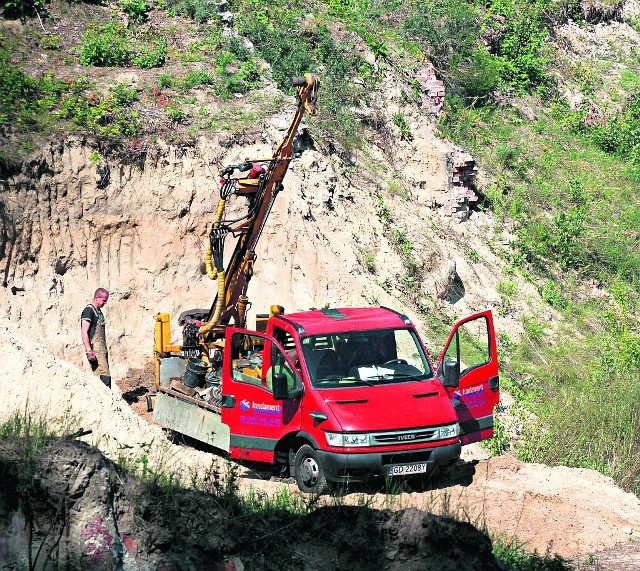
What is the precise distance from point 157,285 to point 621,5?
73.3ft

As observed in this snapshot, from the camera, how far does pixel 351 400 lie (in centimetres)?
1139

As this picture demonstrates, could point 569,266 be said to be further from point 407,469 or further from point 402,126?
point 407,469

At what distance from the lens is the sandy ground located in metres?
10.7

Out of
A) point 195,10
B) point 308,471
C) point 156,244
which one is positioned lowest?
point 156,244

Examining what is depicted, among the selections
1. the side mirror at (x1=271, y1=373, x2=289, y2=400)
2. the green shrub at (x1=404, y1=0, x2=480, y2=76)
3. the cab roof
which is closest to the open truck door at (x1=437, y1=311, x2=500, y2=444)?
the cab roof

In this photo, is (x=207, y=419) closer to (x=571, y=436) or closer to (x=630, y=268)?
(x=571, y=436)

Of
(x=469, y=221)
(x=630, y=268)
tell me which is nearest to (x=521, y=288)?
(x=469, y=221)

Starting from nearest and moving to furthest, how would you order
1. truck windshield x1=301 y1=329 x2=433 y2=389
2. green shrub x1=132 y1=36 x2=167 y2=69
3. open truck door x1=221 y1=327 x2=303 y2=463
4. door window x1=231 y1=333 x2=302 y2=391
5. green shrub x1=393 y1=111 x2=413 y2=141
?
open truck door x1=221 y1=327 x2=303 y2=463 < truck windshield x1=301 y1=329 x2=433 y2=389 < door window x1=231 y1=333 x2=302 y2=391 < green shrub x1=132 y1=36 x2=167 y2=69 < green shrub x1=393 y1=111 x2=413 y2=141

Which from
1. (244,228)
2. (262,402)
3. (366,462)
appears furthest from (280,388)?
(244,228)

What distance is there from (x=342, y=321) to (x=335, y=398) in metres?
1.37

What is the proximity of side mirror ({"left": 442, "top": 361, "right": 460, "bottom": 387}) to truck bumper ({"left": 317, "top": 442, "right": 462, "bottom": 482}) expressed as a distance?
1.12 m

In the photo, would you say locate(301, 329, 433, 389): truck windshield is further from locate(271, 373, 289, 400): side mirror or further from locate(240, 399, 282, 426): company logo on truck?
locate(240, 399, 282, 426): company logo on truck

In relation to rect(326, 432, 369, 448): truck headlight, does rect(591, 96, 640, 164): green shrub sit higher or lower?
lower

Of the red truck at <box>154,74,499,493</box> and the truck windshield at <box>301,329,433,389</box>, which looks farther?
the truck windshield at <box>301,329,433,389</box>
